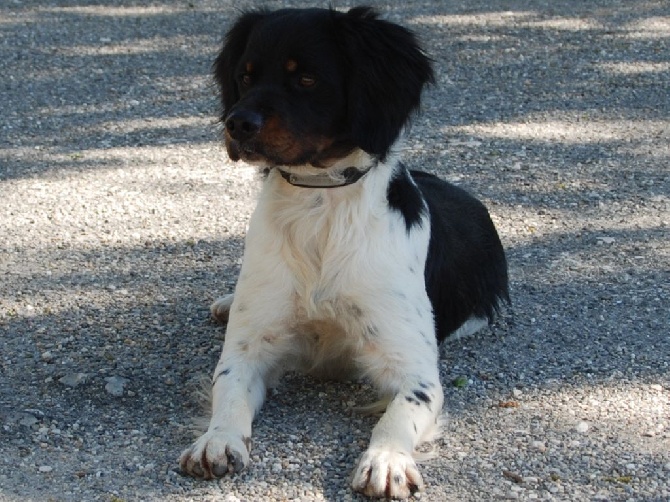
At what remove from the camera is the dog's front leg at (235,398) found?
11.6 feet

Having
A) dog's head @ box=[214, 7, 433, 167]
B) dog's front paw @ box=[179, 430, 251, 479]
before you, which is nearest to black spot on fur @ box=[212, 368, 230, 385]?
dog's front paw @ box=[179, 430, 251, 479]

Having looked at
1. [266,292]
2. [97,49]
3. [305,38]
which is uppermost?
[305,38]

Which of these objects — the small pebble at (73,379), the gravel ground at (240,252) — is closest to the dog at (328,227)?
the gravel ground at (240,252)

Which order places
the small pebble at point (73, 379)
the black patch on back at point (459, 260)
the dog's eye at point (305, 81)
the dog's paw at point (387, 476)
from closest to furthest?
the dog's paw at point (387, 476)
the dog's eye at point (305, 81)
the small pebble at point (73, 379)
the black patch on back at point (459, 260)

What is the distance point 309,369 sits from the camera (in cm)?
422

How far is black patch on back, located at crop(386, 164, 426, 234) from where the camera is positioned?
13.2ft

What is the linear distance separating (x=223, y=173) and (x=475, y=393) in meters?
2.79

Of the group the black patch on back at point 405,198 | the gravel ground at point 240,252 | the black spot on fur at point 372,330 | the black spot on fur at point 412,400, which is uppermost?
the black patch on back at point 405,198

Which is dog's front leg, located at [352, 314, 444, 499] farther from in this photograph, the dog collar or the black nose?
the black nose

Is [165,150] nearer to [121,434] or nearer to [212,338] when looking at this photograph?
[212,338]

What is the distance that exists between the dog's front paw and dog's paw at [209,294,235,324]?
3.73ft

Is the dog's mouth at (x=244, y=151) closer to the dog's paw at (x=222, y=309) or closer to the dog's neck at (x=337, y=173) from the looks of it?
the dog's neck at (x=337, y=173)

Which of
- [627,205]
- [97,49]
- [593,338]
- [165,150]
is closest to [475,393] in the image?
[593,338]

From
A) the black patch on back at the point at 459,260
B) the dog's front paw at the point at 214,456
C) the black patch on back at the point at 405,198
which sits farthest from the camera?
the black patch on back at the point at 459,260
